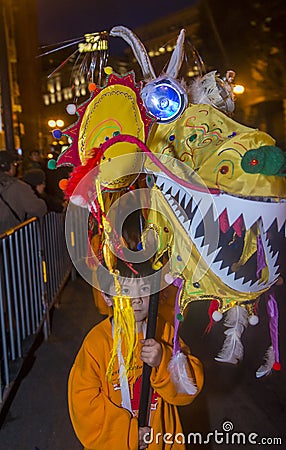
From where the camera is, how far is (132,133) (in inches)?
63.9

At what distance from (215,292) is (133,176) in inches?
19.3

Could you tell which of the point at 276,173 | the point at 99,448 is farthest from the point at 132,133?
the point at 99,448

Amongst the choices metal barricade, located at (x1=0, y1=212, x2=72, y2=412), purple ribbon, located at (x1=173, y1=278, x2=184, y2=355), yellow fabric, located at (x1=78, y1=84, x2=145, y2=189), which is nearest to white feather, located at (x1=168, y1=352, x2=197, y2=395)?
purple ribbon, located at (x1=173, y1=278, x2=184, y2=355)

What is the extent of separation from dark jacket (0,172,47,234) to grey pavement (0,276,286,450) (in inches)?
46.8

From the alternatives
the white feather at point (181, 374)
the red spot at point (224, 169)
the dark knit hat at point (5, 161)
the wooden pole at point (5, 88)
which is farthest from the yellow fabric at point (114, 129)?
the wooden pole at point (5, 88)

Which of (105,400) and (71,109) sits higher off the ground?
(71,109)

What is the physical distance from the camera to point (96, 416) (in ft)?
6.00

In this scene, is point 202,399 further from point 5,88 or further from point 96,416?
point 5,88

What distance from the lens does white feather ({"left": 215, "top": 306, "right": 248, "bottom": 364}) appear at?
1.68 meters

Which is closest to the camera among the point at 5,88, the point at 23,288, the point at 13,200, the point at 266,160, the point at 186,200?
the point at 266,160

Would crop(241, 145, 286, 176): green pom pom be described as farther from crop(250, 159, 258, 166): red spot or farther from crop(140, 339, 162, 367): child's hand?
crop(140, 339, 162, 367): child's hand

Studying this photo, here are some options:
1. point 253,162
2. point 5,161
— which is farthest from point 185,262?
point 5,161

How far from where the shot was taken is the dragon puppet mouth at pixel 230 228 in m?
1.46

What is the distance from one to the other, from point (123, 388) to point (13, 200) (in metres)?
2.82
